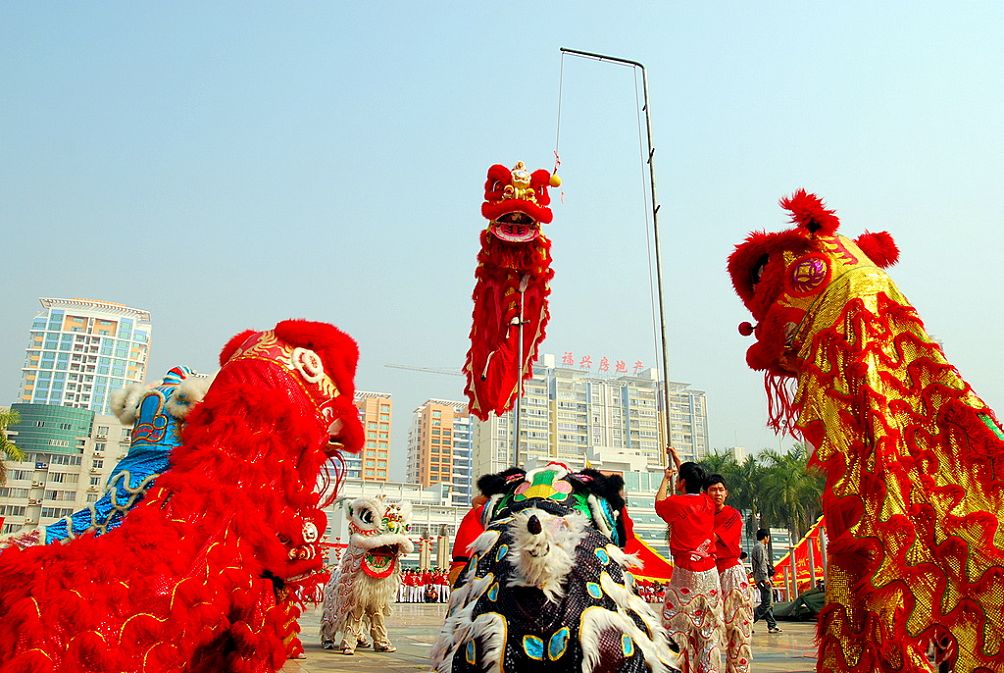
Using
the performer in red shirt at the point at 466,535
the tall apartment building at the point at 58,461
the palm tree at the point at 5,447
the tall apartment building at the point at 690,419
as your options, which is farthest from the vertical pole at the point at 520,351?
the tall apartment building at the point at 690,419

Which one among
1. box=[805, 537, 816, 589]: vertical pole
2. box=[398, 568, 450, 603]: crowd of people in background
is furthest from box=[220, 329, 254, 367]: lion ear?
box=[398, 568, 450, 603]: crowd of people in background

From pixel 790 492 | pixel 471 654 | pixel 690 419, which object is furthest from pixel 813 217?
pixel 690 419

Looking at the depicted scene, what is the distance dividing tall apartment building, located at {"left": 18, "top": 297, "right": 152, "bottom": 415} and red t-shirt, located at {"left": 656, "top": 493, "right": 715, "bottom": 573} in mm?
86444

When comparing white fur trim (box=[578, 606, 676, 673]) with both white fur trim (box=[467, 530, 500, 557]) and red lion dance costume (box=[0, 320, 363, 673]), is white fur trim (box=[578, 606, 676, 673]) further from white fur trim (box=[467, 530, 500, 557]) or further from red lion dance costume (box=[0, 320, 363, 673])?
red lion dance costume (box=[0, 320, 363, 673])

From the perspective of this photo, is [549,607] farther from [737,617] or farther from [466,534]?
[737,617]

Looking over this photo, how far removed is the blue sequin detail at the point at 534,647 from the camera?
186cm

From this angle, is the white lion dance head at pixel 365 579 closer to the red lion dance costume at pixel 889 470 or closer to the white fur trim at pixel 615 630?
the red lion dance costume at pixel 889 470

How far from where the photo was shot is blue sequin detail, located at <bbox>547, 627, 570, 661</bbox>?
1851 millimetres

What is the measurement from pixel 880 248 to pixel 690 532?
2.00 m

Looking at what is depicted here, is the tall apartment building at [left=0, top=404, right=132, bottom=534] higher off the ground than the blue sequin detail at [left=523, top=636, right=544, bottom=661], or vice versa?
the tall apartment building at [left=0, top=404, right=132, bottom=534]

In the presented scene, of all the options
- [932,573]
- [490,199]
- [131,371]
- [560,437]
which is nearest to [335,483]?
[932,573]

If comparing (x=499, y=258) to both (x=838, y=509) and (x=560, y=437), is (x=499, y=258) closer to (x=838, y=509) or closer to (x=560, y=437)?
(x=838, y=509)

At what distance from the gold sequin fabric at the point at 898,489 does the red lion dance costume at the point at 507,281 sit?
A: 308 cm

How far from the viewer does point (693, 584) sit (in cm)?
429
